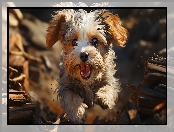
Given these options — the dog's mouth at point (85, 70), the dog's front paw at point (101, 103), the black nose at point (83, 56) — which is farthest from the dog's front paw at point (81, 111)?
the black nose at point (83, 56)

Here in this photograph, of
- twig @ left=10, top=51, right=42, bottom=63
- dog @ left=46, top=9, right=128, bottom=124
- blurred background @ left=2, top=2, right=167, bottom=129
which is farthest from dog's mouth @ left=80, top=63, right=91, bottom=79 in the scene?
twig @ left=10, top=51, right=42, bottom=63

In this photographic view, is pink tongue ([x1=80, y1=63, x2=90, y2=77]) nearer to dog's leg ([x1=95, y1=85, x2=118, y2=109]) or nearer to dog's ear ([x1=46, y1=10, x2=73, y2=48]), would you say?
dog's leg ([x1=95, y1=85, x2=118, y2=109])

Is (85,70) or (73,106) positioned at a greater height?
(85,70)

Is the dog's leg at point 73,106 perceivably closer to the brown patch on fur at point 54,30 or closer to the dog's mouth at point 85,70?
the dog's mouth at point 85,70

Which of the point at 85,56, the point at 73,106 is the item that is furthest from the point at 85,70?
the point at 73,106

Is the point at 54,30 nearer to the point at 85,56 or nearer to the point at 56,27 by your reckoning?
the point at 56,27
